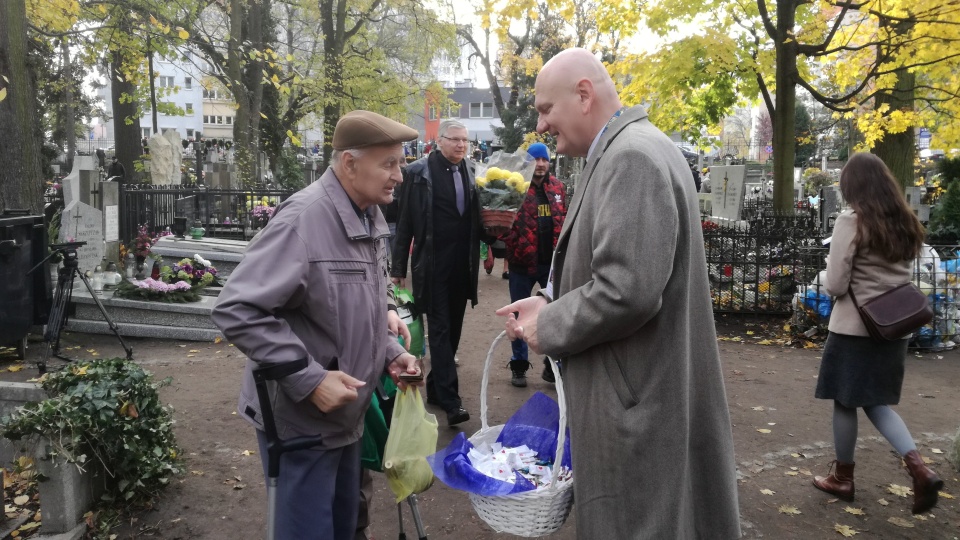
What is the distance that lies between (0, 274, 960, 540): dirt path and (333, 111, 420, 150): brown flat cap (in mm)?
2286

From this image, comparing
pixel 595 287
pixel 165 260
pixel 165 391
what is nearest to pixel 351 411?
pixel 595 287

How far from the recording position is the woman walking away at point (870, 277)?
171 inches

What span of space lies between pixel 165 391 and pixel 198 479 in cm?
219

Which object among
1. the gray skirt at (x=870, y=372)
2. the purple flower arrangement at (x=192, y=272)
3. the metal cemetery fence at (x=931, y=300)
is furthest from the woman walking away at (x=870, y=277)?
the purple flower arrangement at (x=192, y=272)

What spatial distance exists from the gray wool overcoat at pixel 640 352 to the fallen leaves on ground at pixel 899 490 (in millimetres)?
3079

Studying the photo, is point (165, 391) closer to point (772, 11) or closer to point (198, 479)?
point (198, 479)

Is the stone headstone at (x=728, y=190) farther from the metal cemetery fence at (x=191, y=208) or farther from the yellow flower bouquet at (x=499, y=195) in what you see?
the yellow flower bouquet at (x=499, y=195)

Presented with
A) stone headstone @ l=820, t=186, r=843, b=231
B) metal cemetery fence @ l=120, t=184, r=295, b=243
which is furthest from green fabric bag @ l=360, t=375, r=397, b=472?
stone headstone @ l=820, t=186, r=843, b=231

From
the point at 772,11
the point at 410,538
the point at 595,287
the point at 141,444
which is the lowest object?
the point at 410,538

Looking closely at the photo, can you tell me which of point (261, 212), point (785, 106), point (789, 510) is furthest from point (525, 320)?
point (261, 212)

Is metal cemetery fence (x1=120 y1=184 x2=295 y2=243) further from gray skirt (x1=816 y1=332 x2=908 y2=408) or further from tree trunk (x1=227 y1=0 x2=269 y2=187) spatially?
gray skirt (x1=816 y1=332 x2=908 y2=408)

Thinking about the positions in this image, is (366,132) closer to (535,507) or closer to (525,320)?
(525,320)

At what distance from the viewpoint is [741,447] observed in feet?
18.5

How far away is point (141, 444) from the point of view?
14.1ft
